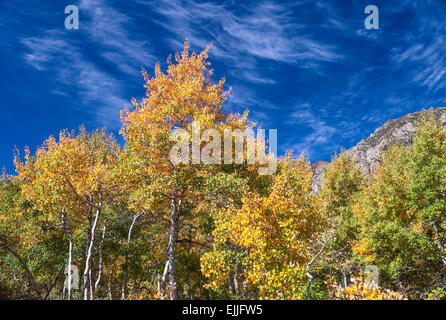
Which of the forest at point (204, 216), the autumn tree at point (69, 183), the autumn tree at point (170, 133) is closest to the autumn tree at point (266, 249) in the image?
the forest at point (204, 216)

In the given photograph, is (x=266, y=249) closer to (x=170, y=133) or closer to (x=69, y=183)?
(x=170, y=133)

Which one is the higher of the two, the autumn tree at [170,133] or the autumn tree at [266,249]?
the autumn tree at [170,133]

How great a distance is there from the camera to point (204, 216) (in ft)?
56.5

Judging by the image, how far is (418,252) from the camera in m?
21.2

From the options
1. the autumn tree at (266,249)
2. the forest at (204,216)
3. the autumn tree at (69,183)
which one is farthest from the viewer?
the autumn tree at (69,183)

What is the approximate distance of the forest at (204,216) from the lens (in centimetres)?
980

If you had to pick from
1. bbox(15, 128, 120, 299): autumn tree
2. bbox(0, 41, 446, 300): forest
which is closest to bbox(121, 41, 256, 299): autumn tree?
bbox(0, 41, 446, 300): forest

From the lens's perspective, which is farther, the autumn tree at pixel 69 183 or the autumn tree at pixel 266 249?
the autumn tree at pixel 69 183

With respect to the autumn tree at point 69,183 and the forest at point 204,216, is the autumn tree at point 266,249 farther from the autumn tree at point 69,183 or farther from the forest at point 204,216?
the autumn tree at point 69,183

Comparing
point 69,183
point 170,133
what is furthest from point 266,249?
point 69,183

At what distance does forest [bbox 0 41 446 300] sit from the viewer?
9.80m

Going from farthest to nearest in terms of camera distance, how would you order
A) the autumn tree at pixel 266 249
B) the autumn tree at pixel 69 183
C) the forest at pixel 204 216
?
the autumn tree at pixel 69 183
the forest at pixel 204 216
the autumn tree at pixel 266 249

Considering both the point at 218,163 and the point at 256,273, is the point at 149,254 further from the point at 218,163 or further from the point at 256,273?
the point at 256,273
